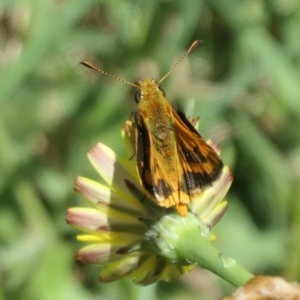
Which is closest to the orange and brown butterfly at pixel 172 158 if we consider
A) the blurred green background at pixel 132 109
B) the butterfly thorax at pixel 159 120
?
the butterfly thorax at pixel 159 120

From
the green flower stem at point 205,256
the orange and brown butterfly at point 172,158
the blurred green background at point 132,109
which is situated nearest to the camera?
the green flower stem at point 205,256

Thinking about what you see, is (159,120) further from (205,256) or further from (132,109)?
(132,109)

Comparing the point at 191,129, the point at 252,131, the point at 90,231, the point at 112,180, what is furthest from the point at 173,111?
the point at 252,131

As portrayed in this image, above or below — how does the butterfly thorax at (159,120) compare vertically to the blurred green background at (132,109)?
above

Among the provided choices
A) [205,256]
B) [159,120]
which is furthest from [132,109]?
[205,256]

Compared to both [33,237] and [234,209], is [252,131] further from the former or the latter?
[33,237]

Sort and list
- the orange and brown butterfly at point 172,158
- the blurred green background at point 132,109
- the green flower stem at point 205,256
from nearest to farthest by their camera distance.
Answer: the green flower stem at point 205,256 → the orange and brown butterfly at point 172,158 → the blurred green background at point 132,109

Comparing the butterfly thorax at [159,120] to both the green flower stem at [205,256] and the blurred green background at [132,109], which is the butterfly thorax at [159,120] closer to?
the green flower stem at [205,256]
